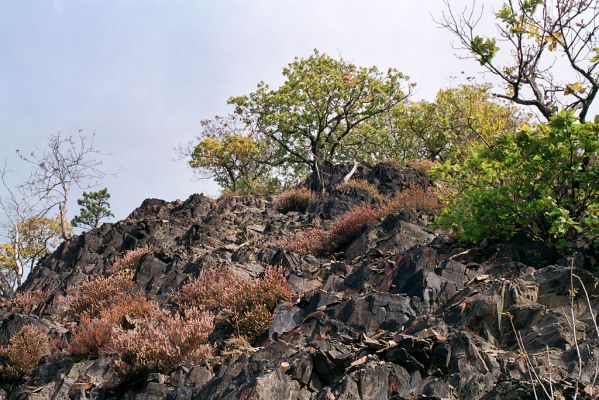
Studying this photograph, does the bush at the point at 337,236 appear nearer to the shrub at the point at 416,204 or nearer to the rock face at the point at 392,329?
the shrub at the point at 416,204

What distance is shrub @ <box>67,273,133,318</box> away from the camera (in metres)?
14.2

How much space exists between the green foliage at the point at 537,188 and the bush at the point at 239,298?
10.2 ft

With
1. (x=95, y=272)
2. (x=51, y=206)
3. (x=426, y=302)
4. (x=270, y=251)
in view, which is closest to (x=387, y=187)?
(x=270, y=251)

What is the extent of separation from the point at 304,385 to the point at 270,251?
8.27 meters

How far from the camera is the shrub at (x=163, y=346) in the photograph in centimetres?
980

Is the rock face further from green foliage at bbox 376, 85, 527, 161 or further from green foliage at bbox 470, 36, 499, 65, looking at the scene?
green foliage at bbox 376, 85, 527, 161

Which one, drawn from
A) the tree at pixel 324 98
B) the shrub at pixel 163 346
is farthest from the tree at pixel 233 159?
the shrub at pixel 163 346

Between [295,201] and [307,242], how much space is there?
7857 mm

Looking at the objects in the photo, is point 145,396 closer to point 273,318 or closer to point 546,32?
point 273,318

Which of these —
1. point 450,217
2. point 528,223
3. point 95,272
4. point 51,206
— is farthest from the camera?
point 51,206

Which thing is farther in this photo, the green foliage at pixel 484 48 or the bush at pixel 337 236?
the bush at pixel 337 236

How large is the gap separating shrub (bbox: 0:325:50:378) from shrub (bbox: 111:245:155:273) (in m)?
3.98

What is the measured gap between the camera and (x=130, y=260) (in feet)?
57.2

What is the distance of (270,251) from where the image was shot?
50.5ft
